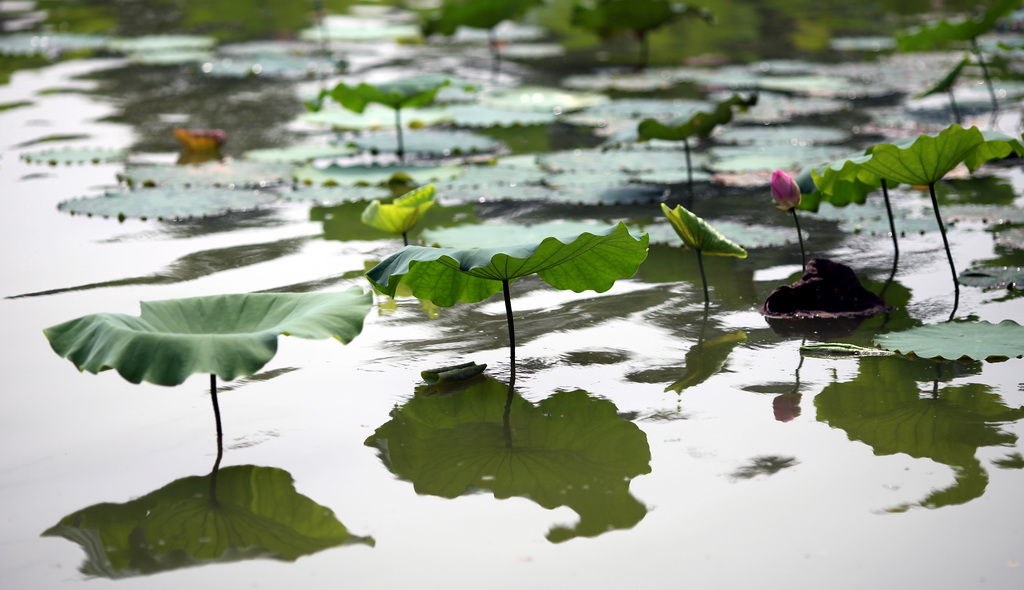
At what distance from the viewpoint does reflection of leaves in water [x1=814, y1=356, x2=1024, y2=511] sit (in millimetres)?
1874

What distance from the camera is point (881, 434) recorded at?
6.58 ft

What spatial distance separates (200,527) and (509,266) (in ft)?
2.72

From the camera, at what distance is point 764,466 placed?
189 centimetres

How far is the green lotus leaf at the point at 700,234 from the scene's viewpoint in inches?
99.6

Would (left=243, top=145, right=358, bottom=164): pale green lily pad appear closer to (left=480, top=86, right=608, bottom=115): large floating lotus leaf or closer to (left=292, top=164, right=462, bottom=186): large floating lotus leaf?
(left=292, top=164, right=462, bottom=186): large floating lotus leaf

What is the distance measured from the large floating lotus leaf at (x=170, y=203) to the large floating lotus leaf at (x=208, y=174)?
15 cm

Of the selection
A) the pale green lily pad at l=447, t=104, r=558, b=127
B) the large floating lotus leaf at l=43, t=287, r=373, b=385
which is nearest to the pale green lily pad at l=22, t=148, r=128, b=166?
the pale green lily pad at l=447, t=104, r=558, b=127

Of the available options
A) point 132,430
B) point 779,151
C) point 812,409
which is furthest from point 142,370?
point 779,151

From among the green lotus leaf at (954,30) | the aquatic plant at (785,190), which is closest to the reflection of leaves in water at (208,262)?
the aquatic plant at (785,190)

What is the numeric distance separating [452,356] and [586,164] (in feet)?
6.72

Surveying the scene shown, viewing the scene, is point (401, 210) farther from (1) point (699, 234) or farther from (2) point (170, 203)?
(2) point (170, 203)

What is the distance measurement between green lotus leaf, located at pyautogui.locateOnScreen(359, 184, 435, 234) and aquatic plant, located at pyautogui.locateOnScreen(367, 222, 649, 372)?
0.59 m

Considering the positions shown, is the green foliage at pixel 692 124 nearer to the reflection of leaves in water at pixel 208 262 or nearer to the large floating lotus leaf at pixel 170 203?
the reflection of leaves in water at pixel 208 262

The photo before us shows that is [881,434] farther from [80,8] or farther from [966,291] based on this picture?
[80,8]
